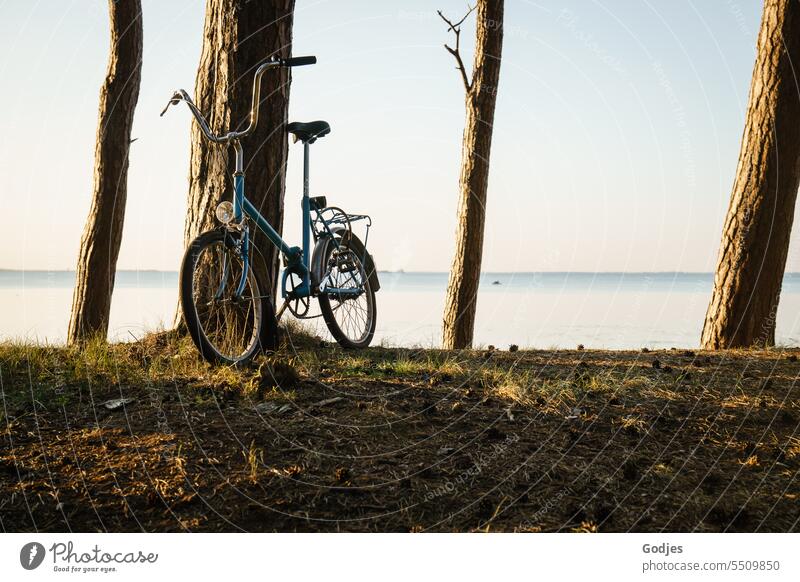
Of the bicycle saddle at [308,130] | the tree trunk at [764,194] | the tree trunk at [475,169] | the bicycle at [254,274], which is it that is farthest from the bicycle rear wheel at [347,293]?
the tree trunk at [764,194]

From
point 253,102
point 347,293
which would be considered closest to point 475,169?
point 347,293

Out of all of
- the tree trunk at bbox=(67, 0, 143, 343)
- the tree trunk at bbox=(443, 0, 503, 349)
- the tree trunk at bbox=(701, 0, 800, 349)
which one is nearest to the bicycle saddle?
the tree trunk at bbox=(443, 0, 503, 349)

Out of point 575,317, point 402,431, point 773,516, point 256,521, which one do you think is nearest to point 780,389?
point 773,516

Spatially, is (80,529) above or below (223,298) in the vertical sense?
below

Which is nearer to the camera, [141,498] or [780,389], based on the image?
[141,498]

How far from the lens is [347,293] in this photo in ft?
18.9

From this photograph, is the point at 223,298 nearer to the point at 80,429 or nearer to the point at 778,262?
the point at 80,429

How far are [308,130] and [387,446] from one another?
289 centimetres

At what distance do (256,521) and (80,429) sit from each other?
1.40m

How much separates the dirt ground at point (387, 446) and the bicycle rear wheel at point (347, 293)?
0.79 metres

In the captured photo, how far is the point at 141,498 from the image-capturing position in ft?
9.25

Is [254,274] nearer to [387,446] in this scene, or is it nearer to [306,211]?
[306,211]

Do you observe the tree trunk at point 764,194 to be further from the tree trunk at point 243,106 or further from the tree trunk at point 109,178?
the tree trunk at point 109,178

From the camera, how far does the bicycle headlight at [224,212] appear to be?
14.1 feet
